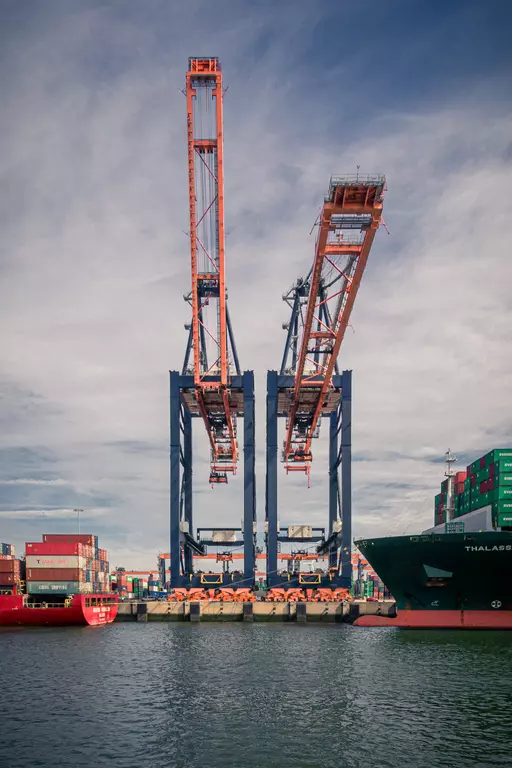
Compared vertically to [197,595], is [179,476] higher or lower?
higher

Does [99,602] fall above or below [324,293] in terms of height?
below

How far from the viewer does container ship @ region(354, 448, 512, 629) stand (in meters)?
42.5

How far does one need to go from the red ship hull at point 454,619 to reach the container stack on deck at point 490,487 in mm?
6090

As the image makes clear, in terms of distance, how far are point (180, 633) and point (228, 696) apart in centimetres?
2588

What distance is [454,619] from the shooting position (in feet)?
146

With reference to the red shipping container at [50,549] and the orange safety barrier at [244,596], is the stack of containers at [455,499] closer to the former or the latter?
the orange safety barrier at [244,596]

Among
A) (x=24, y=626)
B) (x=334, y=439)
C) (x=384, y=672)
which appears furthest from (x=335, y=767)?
(x=334, y=439)

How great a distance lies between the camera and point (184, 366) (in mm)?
64750

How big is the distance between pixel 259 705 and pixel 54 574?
4079 centimetres

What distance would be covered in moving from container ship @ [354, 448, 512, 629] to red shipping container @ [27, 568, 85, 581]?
26526mm

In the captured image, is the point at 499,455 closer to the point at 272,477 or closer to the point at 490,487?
the point at 490,487

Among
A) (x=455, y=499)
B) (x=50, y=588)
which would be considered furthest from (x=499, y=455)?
(x=50, y=588)

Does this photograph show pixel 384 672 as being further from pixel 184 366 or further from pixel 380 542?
pixel 184 366

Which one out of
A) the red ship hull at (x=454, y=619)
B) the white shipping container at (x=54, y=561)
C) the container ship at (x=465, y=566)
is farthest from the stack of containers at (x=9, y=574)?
the red ship hull at (x=454, y=619)
